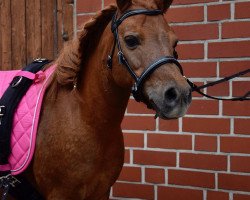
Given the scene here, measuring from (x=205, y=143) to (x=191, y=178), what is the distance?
0.28 meters

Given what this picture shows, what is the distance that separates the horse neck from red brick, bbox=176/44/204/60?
43.4 inches

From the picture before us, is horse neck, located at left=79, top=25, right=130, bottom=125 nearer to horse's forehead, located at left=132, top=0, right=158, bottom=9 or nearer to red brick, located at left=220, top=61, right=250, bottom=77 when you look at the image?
horse's forehead, located at left=132, top=0, right=158, bottom=9

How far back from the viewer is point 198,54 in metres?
3.08

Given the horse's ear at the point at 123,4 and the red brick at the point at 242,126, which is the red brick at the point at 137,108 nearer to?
the red brick at the point at 242,126

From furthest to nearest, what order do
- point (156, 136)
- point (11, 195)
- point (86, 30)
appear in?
point (156, 136) < point (11, 195) < point (86, 30)

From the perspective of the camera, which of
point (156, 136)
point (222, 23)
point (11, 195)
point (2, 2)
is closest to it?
point (11, 195)

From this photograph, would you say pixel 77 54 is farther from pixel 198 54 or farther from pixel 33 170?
pixel 198 54

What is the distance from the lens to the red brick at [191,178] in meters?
3.13

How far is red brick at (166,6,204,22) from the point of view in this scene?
3061 millimetres

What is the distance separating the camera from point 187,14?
3.09m

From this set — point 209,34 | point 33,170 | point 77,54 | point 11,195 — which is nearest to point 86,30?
point 77,54

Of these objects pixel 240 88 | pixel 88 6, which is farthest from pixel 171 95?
pixel 88 6

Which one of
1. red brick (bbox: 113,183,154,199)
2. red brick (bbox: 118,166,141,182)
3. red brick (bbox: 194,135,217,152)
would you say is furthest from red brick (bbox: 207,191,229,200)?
red brick (bbox: 118,166,141,182)

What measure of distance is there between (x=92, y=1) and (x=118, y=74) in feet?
5.08
